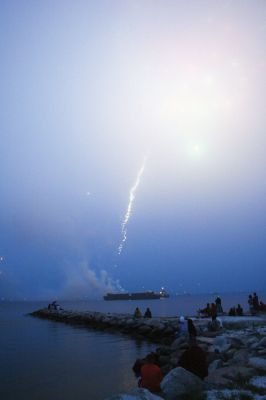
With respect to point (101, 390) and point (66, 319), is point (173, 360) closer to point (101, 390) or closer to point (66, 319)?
point (101, 390)

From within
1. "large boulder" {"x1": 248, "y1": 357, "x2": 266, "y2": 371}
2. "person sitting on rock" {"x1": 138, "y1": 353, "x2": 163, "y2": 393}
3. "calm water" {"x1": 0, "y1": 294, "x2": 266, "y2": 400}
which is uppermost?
"large boulder" {"x1": 248, "y1": 357, "x2": 266, "y2": 371}

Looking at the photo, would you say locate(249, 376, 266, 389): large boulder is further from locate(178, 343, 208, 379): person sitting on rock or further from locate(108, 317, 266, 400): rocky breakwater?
locate(178, 343, 208, 379): person sitting on rock

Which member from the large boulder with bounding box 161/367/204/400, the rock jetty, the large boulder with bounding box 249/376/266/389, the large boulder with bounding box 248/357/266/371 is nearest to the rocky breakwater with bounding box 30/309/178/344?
the rock jetty

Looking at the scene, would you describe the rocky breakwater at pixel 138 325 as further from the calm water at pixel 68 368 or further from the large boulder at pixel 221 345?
the large boulder at pixel 221 345

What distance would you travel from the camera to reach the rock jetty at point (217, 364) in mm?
10227

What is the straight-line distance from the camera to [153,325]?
3594 centimetres

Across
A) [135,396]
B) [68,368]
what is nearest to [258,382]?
[135,396]

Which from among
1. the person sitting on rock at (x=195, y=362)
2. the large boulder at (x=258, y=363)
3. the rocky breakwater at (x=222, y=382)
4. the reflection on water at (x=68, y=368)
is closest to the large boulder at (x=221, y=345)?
the rocky breakwater at (x=222, y=382)

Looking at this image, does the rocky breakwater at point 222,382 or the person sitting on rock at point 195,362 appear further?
the person sitting on rock at point 195,362

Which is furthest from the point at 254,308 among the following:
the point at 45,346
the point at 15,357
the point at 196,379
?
the point at 196,379

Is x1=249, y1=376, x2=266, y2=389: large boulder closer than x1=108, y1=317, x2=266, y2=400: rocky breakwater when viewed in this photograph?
No

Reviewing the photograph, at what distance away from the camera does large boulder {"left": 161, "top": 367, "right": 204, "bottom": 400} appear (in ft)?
33.8

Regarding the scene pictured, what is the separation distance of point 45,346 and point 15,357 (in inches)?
245

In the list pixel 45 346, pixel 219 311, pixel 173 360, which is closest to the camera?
pixel 173 360
